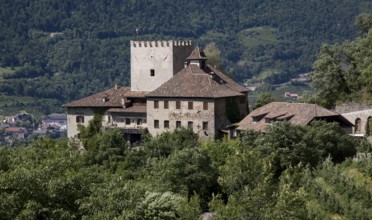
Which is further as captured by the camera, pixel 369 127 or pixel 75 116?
pixel 75 116

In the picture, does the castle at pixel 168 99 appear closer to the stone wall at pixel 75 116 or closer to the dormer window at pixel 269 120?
the stone wall at pixel 75 116

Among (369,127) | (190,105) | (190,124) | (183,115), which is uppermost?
(190,105)

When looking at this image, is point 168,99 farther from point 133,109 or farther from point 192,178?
point 192,178

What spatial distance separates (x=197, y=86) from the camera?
7369 centimetres

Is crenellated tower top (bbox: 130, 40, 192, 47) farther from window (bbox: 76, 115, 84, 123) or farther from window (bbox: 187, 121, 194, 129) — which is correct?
window (bbox: 187, 121, 194, 129)

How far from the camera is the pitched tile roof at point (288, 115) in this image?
223ft

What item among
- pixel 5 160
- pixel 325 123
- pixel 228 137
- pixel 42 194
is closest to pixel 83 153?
pixel 228 137

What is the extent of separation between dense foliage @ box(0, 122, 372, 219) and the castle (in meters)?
1.90

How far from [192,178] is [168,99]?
41.7 feet

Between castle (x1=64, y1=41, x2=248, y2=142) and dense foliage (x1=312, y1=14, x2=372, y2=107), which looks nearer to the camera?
castle (x1=64, y1=41, x2=248, y2=142)

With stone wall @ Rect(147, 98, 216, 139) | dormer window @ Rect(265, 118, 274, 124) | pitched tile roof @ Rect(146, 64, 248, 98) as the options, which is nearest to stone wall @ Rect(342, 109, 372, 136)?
dormer window @ Rect(265, 118, 274, 124)

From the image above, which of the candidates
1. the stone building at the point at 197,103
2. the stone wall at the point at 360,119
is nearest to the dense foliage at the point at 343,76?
the stone wall at the point at 360,119

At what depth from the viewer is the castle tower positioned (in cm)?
7912

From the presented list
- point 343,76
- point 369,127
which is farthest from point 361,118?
point 343,76
